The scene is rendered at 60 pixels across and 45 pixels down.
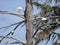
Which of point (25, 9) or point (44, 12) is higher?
point (25, 9)

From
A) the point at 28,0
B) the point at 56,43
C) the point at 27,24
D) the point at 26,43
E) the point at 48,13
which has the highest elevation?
the point at 28,0

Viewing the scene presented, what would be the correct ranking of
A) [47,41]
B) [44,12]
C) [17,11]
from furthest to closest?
[44,12] < [47,41] < [17,11]

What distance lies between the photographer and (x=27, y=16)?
7074 millimetres

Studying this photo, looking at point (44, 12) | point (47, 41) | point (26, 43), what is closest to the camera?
point (26, 43)

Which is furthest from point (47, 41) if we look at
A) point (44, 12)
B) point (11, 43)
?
point (11, 43)

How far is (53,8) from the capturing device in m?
13.9

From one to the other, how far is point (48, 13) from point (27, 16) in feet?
20.8

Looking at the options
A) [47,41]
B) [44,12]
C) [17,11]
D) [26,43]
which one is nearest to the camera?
[26,43]

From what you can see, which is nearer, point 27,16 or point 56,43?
point 27,16

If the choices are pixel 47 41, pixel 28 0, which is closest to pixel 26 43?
pixel 28 0

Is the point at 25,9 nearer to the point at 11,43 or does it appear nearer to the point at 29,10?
the point at 29,10

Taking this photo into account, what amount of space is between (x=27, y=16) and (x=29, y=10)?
19 centimetres

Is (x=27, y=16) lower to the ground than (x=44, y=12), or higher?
higher

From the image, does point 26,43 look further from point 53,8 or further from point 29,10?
point 53,8
